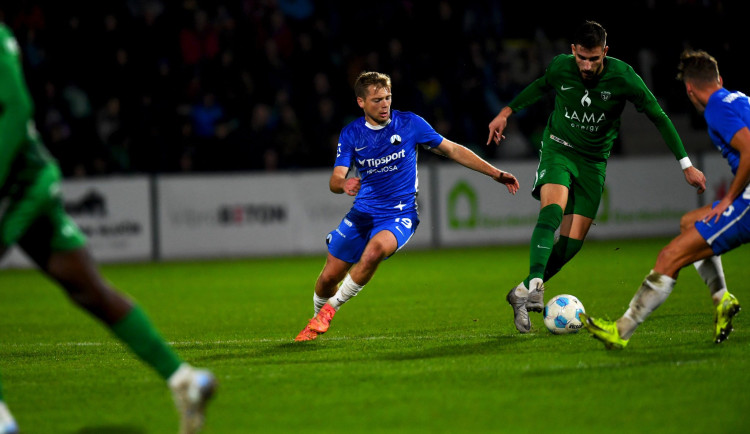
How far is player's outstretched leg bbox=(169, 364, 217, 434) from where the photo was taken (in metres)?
4.45

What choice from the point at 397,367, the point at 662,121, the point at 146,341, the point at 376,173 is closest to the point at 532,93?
the point at 662,121

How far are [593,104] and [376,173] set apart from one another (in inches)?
73.2

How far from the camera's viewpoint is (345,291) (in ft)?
26.6

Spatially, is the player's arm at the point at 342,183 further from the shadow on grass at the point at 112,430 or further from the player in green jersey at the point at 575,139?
the shadow on grass at the point at 112,430

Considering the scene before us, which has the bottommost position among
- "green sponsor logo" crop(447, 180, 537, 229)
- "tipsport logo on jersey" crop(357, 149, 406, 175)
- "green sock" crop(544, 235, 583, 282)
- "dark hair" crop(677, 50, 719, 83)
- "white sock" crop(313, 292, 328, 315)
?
"green sponsor logo" crop(447, 180, 537, 229)

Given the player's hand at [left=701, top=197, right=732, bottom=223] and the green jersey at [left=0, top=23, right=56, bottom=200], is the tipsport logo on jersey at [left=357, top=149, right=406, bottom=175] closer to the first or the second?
the player's hand at [left=701, top=197, right=732, bottom=223]

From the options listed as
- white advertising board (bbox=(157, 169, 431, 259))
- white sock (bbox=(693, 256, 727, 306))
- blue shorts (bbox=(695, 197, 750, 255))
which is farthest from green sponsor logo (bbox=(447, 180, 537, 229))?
blue shorts (bbox=(695, 197, 750, 255))

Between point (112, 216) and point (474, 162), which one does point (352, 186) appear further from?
point (112, 216)

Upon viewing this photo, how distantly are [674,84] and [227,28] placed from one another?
27.9 feet

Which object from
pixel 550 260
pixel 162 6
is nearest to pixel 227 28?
pixel 162 6

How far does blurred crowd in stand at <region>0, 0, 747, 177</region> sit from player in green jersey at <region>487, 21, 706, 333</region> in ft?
32.8

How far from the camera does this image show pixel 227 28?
19656 mm

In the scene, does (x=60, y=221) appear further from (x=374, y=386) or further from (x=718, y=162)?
(x=718, y=162)

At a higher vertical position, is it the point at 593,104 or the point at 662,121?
the point at 593,104
